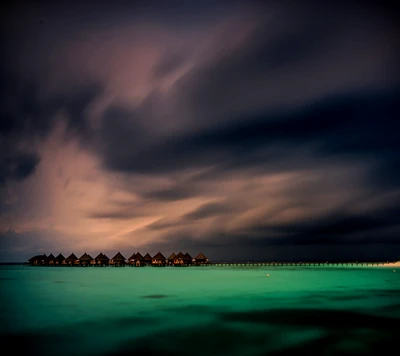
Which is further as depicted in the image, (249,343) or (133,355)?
(249,343)

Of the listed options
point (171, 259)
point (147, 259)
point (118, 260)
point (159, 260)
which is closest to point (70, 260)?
point (118, 260)

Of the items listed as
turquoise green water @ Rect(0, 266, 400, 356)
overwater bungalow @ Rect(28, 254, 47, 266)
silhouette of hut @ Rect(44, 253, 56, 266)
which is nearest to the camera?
turquoise green water @ Rect(0, 266, 400, 356)

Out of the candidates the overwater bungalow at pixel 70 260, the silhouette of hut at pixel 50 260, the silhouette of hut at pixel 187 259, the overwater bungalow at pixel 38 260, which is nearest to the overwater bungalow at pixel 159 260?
the silhouette of hut at pixel 187 259

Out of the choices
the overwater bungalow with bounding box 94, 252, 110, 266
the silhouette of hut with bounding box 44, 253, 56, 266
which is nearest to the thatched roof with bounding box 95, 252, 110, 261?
the overwater bungalow with bounding box 94, 252, 110, 266

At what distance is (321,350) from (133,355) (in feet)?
21.2

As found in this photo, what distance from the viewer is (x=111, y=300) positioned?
2458 centimetres

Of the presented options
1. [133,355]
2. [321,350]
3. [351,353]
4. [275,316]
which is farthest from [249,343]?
[275,316]

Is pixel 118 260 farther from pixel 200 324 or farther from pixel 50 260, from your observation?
pixel 200 324

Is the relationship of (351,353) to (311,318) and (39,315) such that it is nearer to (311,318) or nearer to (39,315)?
(311,318)

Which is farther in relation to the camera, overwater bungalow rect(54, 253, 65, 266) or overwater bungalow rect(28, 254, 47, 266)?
overwater bungalow rect(28, 254, 47, 266)

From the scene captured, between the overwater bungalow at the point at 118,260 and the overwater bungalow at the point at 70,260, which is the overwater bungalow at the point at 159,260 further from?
the overwater bungalow at the point at 70,260

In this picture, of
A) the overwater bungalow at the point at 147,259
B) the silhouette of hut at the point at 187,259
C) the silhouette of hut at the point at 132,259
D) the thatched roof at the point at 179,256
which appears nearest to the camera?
the thatched roof at the point at 179,256

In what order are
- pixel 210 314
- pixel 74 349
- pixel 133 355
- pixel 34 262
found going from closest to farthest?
pixel 133 355, pixel 74 349, pixel 210 314, pixel 34 262

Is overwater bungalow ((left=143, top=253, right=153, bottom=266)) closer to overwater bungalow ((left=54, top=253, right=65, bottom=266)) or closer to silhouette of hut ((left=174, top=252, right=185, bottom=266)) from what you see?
silhouette of hut ((left=174, top=252, right=185, bottom=266))
